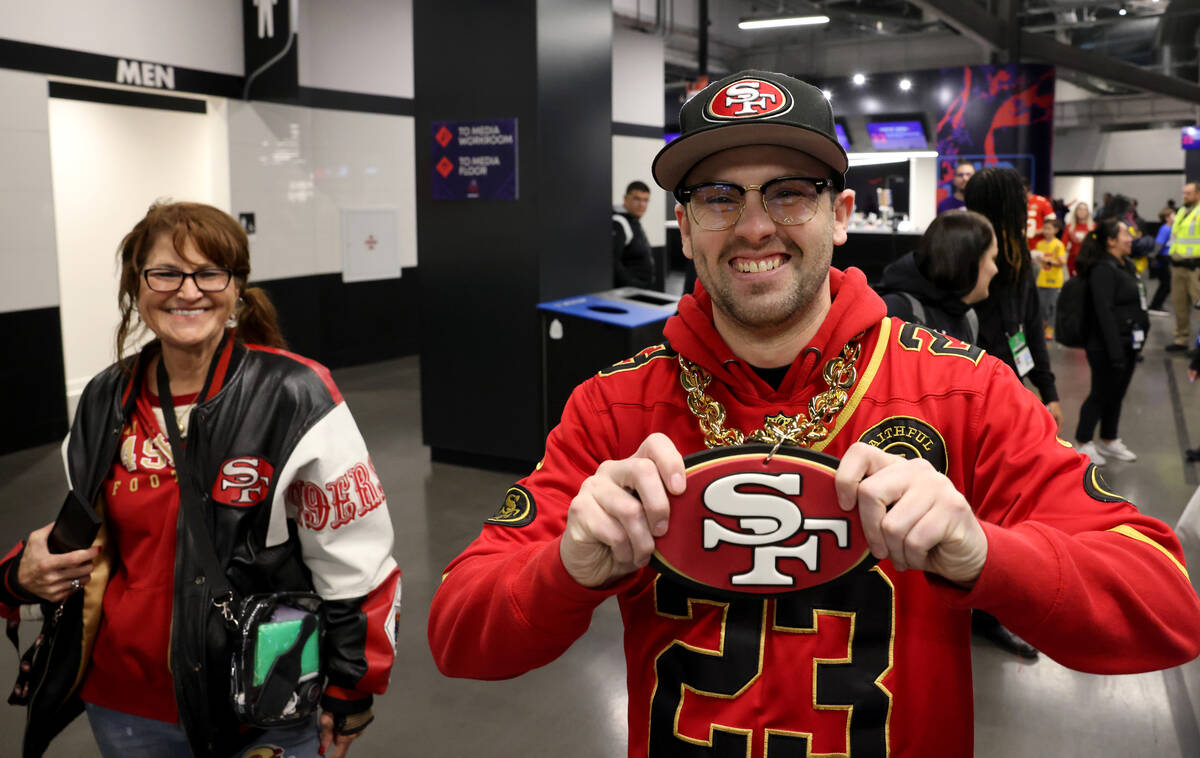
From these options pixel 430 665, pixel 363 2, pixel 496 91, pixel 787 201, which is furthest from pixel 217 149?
pixel 787 201

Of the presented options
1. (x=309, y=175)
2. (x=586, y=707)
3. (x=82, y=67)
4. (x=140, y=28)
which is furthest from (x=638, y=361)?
(x=309, y=175)

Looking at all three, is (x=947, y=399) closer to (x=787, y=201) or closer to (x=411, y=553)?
(x=787, y=201)

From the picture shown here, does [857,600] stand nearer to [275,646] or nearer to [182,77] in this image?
[275,646]

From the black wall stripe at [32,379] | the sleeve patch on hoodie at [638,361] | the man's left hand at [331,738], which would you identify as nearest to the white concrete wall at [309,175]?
the black wall stripe at [32,379]

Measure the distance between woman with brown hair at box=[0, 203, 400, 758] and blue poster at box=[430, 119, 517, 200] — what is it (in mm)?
3631

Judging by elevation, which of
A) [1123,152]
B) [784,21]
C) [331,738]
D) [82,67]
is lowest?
[331,738]

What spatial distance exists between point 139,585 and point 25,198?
17.9ft

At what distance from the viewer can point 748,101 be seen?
114 cm

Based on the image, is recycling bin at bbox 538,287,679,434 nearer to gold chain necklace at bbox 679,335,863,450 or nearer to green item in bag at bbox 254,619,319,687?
green item in bag at bbox 254,619,319,687

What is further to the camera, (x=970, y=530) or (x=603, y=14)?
(x=603, y=14)

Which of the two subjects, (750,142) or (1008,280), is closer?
(750,142)

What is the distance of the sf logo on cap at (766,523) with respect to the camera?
3.01ft

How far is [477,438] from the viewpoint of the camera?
5699mm

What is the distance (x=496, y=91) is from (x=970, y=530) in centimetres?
486
